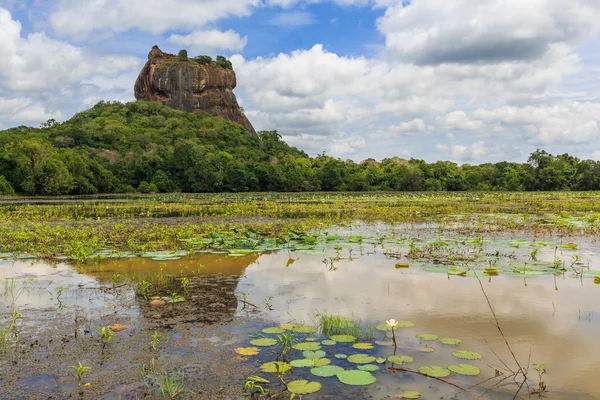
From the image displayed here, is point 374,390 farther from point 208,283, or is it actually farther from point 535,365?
point 208,283

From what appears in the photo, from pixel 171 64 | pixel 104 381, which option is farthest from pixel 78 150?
pixel 104 381

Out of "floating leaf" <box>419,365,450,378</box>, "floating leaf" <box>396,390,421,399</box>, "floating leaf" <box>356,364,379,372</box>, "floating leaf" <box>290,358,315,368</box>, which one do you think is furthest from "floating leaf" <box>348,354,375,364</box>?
"floating leaf" <box>396,390,421,399</box>

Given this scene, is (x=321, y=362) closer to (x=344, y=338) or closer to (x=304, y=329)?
(x=344, y=338)

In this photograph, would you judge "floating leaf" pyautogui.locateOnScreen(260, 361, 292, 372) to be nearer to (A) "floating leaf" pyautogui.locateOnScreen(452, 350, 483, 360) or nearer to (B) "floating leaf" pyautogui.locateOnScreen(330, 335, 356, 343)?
(B) "floating leaf" pyautogui.locateOnScreen(330, 335, 356, 343)

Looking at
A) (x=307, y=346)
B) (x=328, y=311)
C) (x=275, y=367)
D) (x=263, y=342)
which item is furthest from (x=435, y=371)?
(x=328, y=311)

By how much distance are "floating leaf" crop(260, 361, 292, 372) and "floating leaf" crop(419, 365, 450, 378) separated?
1.14m

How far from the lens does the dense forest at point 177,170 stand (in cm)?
5641

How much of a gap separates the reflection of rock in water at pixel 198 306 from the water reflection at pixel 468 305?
0.35 metres

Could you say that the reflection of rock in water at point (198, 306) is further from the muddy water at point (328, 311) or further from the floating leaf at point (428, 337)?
the floating leaf at point (428, 337)

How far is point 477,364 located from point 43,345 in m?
4.21

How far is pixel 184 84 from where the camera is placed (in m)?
135

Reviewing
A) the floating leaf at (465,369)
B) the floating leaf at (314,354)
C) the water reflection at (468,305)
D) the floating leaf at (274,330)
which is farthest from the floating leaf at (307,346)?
the floating leaf at (465,369)

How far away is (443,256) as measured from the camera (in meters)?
9.58

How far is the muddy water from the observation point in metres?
3.85
